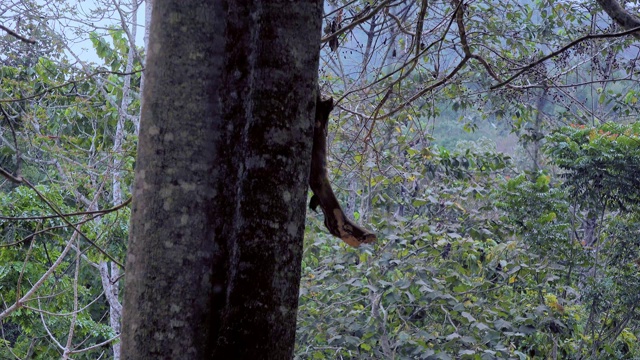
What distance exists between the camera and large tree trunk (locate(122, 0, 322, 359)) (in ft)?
2.48

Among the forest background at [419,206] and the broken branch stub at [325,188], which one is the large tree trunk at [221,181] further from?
the forest background at [419,206]

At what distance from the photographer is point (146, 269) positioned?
0.76 metres

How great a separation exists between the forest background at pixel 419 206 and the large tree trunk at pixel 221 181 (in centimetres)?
149

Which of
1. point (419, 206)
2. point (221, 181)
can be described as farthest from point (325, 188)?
point (419, 206)

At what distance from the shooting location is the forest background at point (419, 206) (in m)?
2.84

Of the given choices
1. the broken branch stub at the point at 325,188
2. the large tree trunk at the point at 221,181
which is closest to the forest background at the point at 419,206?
the broken branch stub at the point at 325,188

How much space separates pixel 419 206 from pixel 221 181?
9.43 ft

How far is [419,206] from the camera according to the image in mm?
3586

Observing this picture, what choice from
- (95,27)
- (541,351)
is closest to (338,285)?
(541,351)

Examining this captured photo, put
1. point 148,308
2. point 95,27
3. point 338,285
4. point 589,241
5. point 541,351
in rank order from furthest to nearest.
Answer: point 589,241, point 95,27, point 541,351, point 338,285, point 148,308

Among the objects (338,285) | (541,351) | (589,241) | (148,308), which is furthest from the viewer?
(589,241)

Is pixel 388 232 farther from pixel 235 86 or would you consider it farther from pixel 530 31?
pixel 235 86

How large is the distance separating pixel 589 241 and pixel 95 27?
422 cm

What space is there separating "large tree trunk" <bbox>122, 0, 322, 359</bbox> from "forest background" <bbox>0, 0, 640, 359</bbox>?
4.88 feet
